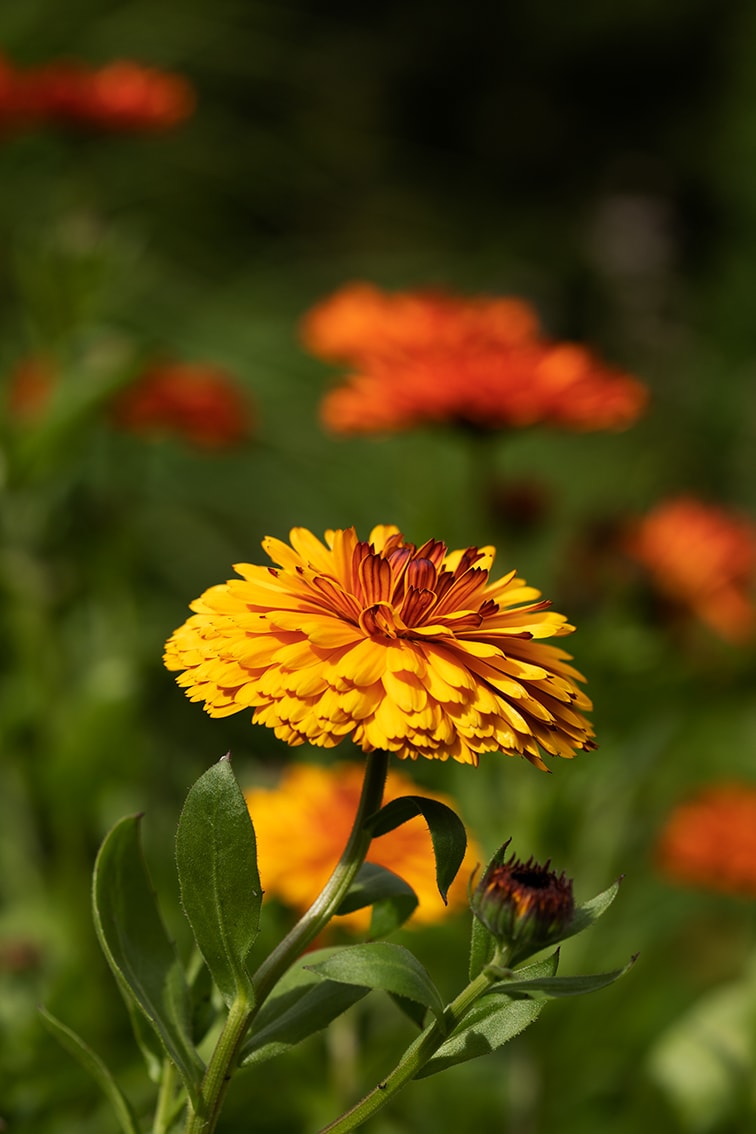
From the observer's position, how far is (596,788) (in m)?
1.43

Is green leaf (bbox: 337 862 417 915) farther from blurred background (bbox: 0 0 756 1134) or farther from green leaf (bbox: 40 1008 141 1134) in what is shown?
blurred background (bbox: 0 0 756 1134)

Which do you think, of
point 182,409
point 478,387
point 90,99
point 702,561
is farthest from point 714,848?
point 90,99

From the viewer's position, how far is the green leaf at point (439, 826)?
635mm

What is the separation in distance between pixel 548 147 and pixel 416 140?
0.90 meters

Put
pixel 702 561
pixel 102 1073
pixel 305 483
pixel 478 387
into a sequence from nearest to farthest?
pixel 102 1073 → pixel 478 387 → pixel 702 561 → pixel 305 483

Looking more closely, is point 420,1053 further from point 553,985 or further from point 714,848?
point 714,848

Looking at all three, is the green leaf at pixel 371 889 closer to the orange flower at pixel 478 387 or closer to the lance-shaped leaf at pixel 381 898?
the lance-shaped leaf at pixel 381 898

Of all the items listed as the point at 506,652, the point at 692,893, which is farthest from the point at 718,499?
the point at 506,652

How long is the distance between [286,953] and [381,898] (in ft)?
0.22

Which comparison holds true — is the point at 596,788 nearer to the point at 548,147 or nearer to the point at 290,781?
the point at 290,781

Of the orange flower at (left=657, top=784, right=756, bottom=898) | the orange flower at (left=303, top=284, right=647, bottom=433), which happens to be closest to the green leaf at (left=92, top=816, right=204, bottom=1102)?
the orange flower at (left=303, top=284, right=647, bottom=433)

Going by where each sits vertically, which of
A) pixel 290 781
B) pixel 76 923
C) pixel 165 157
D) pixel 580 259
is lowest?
pixel 76 923

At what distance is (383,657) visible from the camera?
24.8 inches

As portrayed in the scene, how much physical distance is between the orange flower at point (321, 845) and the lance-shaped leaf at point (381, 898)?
0.26 meters
